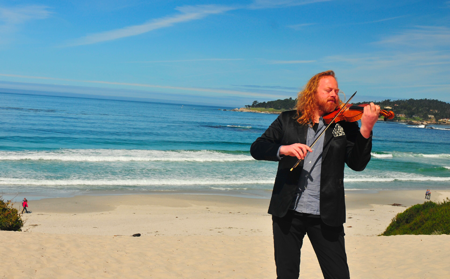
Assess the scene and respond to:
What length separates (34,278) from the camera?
4621 millimetres

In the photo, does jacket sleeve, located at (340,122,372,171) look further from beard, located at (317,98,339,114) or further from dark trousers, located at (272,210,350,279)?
dark trousers, located at (272,210,350,279)

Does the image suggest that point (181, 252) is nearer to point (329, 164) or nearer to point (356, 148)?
point (329, 164)

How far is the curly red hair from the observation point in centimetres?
230

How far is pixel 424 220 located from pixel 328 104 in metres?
7.04

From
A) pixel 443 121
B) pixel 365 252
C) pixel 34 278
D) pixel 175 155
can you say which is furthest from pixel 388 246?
pixel 443 121

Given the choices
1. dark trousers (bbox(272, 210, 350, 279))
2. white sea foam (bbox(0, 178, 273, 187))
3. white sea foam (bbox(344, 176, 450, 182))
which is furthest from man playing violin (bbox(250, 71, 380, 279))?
white sea foam (bbox(344, 176, 450, 182))

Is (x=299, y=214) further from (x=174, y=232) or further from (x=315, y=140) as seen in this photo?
(x=174, y=232)

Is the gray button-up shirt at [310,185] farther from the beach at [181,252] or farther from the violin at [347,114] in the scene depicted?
the beach at [181,252]

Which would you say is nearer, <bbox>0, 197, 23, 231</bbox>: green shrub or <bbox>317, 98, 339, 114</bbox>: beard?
<bbox>317, 98, 339, 114</bbox>: beard

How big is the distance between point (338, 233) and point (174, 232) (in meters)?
7.86

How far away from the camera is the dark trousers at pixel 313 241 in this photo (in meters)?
2.22

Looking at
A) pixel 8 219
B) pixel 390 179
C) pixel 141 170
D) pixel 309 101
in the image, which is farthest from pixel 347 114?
pixel 390 179

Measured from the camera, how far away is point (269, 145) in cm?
221

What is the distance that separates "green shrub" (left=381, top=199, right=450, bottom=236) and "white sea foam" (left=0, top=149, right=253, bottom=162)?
16594 millimetres
